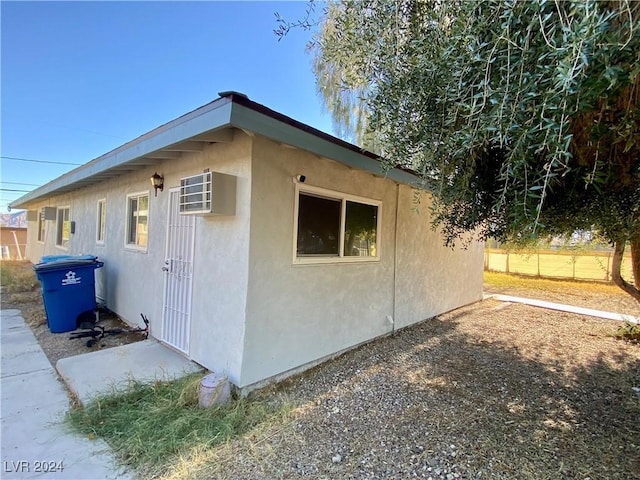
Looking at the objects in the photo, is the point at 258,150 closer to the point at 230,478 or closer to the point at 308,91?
the point at 230,478

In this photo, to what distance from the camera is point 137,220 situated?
602cm

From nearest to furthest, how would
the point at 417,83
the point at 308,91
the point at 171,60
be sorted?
the point at 417,83 → the point at 308,91 → the point at 171,60

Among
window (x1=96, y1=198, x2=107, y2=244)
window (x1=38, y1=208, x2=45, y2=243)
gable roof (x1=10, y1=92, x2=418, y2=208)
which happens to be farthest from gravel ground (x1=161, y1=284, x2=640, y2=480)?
window (x1=38, y1=208, x2=45, y2=243)

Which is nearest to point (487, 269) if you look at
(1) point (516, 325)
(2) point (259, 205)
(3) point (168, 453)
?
(1) point (516, 325)

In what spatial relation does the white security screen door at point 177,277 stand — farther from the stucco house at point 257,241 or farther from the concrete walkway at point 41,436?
the concrete walkway at point 41,436

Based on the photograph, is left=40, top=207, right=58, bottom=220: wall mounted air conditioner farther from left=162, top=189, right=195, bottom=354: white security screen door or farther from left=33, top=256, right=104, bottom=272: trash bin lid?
left=162, top=189, right=195, bottom=354: white security screen door

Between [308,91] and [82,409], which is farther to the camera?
[308,91]

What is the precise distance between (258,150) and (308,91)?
576 centimetres

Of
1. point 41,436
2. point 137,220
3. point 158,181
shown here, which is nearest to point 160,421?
point 41,436

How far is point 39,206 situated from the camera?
544 inches

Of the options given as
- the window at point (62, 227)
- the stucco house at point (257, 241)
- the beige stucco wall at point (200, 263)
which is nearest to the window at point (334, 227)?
the stucco house at point (257, 241)

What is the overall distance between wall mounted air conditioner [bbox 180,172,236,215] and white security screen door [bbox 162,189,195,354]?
2.29 feet

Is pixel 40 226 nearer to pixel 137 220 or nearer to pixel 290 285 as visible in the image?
pixel 137 220

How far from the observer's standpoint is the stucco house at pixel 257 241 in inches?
139
